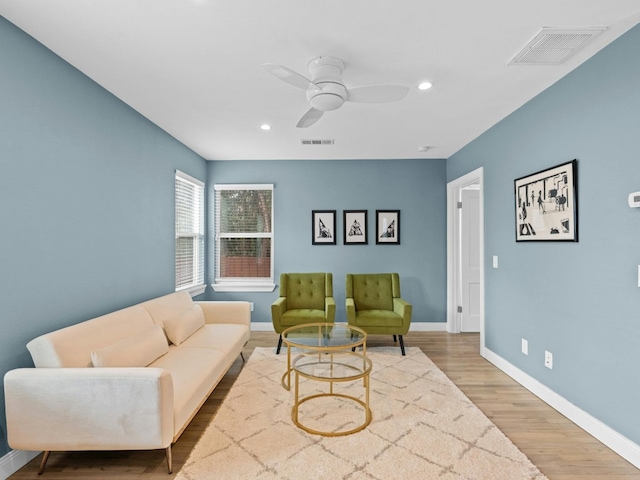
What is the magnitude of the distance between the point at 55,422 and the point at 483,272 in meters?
3.94

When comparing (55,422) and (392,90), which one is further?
(392,90)

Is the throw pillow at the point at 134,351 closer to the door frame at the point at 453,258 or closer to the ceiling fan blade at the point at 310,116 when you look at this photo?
the ceiling fan blade at the point at 310,116

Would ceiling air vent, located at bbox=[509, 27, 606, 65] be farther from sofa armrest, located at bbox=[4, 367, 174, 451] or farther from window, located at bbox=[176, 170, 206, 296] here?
window, located at bbox=[176, 170, 206, 296]

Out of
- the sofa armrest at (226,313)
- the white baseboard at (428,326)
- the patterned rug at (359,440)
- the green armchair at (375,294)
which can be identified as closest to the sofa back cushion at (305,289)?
the green armchair at (375,294)

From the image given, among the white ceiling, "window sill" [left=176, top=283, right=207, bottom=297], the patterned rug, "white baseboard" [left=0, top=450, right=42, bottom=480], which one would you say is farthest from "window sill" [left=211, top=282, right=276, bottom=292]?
"white baseboard" [left=0, top=450, right=42, bottom=480]

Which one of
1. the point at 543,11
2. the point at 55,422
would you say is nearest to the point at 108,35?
the point at 55,422

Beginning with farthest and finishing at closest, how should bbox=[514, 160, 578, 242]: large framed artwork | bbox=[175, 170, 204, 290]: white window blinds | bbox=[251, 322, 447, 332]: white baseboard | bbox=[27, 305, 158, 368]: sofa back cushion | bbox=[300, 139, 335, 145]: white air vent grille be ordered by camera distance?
bbox=[251, 322, 447, 332]: white baseboard, bbox=[175, 170, 204, 290]: white window blinds, bbox=[300, 139, 335, 145]: white air vent grille, bbox=[514, 160, 578, 242]: large framed artwork, bbox=[27, 305, 158, 368]: sofa back cushion

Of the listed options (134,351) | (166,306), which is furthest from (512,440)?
(166,306)

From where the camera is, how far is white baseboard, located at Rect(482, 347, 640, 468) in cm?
203

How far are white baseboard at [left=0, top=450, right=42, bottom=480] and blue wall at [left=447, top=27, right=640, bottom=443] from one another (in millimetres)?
3622

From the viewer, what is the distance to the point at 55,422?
71.0 inches

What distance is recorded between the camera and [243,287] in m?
5.04

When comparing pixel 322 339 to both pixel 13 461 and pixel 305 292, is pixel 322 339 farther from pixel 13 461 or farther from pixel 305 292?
pixel 13 461

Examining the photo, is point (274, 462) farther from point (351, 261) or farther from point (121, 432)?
point (351, 261)
